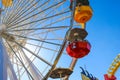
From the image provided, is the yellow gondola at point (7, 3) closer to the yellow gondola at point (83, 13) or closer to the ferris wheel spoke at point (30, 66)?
the ferris wheel spoke at point (30, 66)

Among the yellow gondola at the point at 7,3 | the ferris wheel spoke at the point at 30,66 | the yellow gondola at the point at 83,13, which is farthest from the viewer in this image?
the yellow gondola at the point at 7,3

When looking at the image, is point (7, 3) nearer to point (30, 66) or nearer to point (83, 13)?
point (30, 66)

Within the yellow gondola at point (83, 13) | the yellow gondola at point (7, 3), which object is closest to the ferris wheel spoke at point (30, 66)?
the yellow gondola at point (7, 3)

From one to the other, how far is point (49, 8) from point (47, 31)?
1406 millimetres

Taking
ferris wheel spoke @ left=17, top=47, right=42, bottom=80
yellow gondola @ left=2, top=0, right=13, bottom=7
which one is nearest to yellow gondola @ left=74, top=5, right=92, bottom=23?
ferris wheel spoke @ left=17, top=47, right=42, bottom=80

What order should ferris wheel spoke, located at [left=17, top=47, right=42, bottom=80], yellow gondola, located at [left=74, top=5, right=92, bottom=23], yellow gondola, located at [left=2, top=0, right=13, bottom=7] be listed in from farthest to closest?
yellow gondola, located at [left=2, top=0, right=13, bottom=7]
ferris wheel spoke, located at [left=17, top=47, right=42, bottom=80]
yellow gondola, located at [left=74, top=5, right=92, bottom=23]

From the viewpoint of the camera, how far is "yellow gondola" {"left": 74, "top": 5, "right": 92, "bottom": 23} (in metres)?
11.6

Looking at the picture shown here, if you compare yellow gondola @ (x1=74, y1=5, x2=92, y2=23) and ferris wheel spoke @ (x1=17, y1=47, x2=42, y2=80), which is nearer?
yellow gondola @ (x1=74, y1=5, x2=92, y2=23)

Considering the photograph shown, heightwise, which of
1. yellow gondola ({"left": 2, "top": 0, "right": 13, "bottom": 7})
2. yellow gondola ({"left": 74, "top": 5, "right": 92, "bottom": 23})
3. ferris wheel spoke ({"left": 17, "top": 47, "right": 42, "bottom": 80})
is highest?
yellow gondola ({"left": 2, "top": 0, "right": 13, "bottom": 7})

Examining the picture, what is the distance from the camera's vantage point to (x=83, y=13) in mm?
11711

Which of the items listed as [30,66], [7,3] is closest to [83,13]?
[30,66]

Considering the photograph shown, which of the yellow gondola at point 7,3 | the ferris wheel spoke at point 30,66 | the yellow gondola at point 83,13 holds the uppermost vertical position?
the yellow gondola at point 7,3

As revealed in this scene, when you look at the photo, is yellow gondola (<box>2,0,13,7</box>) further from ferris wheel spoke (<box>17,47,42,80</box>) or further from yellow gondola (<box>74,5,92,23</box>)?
yellow gondola (<box>74,5,92,23</box>)

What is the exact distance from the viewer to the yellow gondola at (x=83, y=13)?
11594 mm
